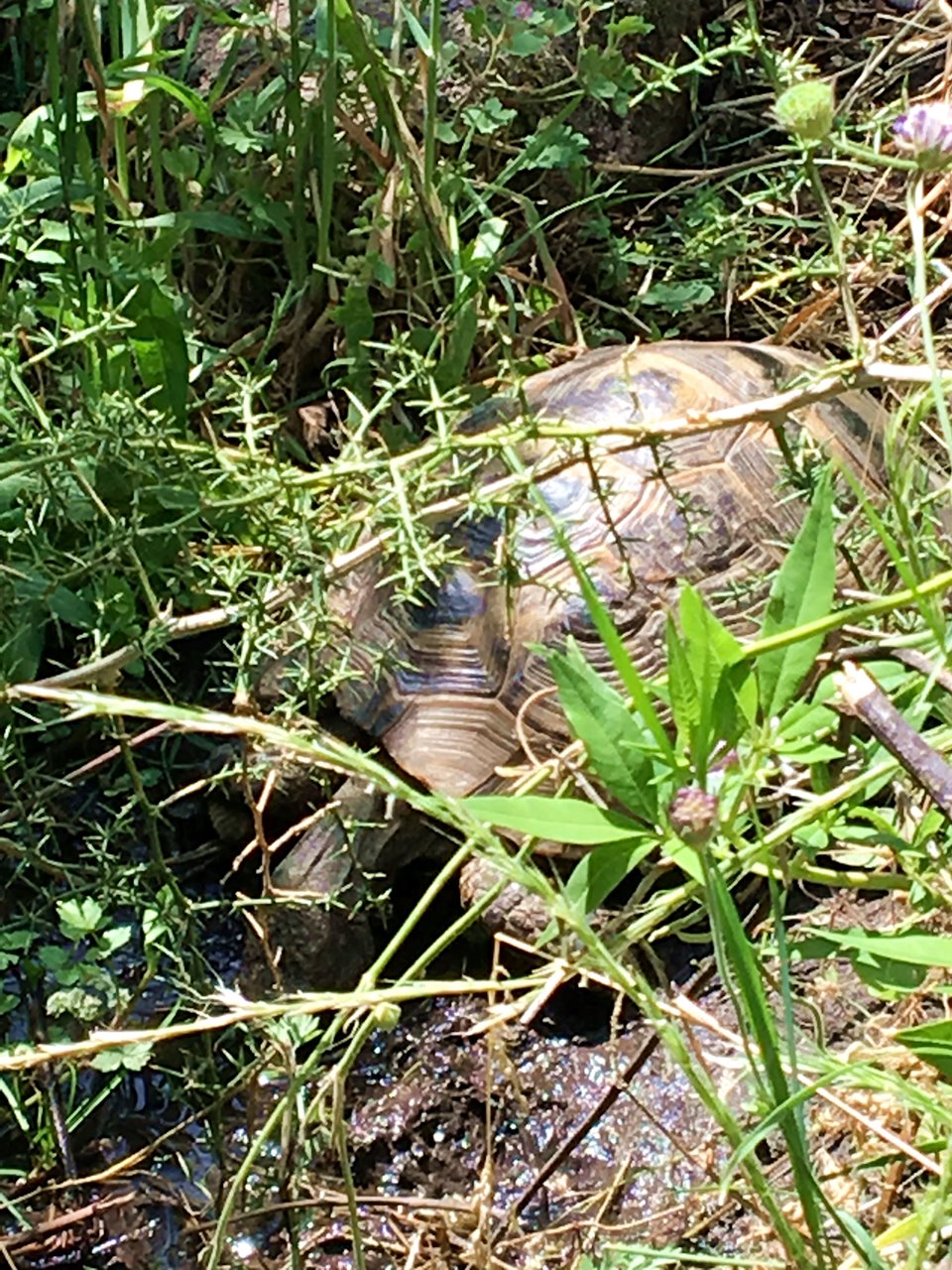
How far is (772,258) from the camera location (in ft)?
8.13

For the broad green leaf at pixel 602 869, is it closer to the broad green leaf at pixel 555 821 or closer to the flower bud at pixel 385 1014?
the broad green leaf at pixel 555 821

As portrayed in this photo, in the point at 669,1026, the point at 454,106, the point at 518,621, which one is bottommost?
the point at 518,621

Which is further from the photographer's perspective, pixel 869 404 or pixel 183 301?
pixel 869 404

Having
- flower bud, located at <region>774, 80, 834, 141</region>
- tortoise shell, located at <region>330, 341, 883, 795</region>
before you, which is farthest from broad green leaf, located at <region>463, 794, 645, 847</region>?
tortoise shell, located at <region>330, 341, 883, 795</region>

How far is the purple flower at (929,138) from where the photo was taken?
2.55ft

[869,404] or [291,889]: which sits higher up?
[869,404]

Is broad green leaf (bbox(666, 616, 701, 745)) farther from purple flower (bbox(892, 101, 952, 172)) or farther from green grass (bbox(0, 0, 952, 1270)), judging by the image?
purple flower (bbox(892, 101, 952, 172))

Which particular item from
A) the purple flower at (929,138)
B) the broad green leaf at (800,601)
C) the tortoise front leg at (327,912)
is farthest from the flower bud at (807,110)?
the tortoise front leg at (327,912)

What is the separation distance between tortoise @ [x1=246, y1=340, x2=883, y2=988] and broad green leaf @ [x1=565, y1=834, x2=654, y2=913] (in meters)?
0.92

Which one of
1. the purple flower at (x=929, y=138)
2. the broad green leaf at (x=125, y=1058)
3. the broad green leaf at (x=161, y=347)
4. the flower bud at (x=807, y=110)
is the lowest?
the broad green leaf at (x=125, y=1058)

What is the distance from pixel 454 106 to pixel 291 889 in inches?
52.5

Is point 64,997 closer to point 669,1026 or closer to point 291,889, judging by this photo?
point 291,889

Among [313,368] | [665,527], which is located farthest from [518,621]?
[313,368]

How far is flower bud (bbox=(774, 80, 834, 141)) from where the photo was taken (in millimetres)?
785
